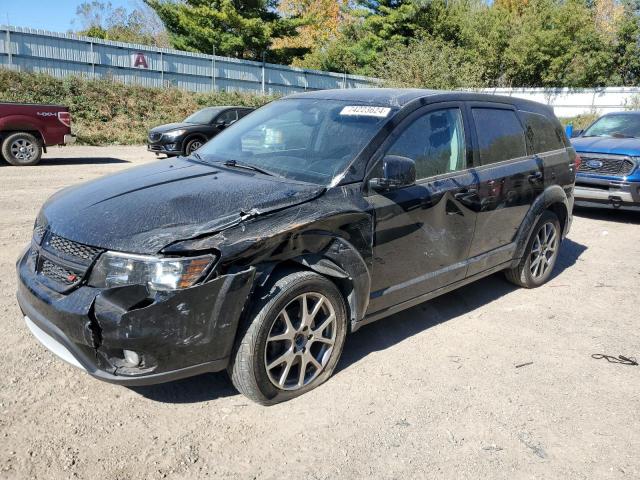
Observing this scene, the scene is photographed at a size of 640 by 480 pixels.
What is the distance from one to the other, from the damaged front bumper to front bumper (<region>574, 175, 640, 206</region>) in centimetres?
759

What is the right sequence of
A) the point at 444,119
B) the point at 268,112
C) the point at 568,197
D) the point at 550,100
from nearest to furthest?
the point at 444,119
the point at 268,112
the point at 568,197
the point at 550,100

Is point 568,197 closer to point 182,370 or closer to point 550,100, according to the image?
point 182,370

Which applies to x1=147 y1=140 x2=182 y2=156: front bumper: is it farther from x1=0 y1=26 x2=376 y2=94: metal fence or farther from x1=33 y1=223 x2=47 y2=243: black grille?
x1=33 y1=223 x2=47 y2=243: black grille

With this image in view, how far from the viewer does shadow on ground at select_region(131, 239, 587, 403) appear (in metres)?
3.40

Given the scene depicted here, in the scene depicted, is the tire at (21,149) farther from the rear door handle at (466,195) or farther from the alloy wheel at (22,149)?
the rear door handle at (466,195)

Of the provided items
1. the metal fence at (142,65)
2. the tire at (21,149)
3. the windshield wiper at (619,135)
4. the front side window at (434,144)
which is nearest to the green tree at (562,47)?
the metal fence at (142,65)

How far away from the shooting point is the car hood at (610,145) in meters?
8.77

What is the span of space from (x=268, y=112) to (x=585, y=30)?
46.8 metres

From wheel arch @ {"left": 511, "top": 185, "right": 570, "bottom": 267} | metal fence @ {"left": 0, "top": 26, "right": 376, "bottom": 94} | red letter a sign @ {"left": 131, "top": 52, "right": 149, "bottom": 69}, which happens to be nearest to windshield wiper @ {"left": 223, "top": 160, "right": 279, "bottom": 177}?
wheel arch @ {"left": 511, "top": 185, "right": 570, "bottom": 267}

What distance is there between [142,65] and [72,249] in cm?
2452

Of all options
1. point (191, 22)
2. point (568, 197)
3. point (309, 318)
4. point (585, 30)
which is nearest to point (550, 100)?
point (585, 30)

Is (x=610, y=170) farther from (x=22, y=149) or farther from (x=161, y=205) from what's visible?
(x=22, y=149)

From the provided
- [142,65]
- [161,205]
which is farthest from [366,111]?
[142,65]

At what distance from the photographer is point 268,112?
4688mm
